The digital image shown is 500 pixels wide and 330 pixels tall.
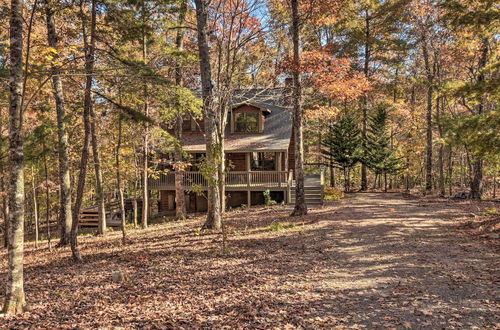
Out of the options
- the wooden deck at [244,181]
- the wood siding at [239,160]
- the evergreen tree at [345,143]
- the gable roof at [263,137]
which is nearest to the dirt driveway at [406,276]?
the wooden deck at [244,181]

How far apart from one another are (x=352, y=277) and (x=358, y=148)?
20579 mm

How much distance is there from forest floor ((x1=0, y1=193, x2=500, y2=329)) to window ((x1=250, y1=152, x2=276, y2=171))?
12.2m

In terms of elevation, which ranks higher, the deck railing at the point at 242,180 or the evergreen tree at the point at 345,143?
the evergreen tree at the point at 345,143

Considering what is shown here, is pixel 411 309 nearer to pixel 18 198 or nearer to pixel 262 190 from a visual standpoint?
pixel 18 198

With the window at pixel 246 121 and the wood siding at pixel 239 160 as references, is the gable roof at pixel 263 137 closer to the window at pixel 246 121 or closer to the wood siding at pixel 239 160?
the window at pixel 246 121

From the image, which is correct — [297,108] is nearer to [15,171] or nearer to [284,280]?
[284,280]

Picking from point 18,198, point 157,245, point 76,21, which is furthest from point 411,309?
point 76,21

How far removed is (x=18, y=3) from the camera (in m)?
5.74

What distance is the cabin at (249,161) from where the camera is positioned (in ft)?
68.0

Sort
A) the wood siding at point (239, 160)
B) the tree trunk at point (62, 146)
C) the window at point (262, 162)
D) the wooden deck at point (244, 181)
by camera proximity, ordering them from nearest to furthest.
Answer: the tree trunk at point (62, 146), the wooden deck at point (244, 181), the wood siding at point (239, 160), the window at point (262, 162)

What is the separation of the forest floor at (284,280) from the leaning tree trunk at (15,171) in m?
0.56

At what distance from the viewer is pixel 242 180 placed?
21.5m

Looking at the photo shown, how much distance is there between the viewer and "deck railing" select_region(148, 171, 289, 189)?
20734mm

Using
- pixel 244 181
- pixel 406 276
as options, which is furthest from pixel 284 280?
pixel 244 181
